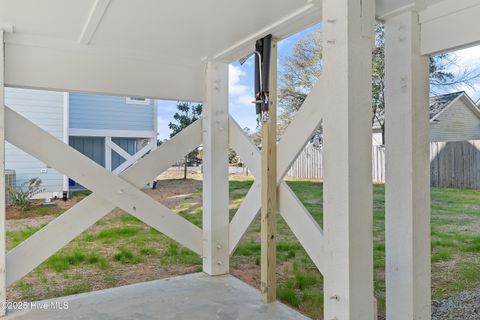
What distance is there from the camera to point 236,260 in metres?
3.66

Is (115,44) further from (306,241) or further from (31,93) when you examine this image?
(31,93)

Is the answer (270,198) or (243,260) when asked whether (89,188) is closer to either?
(270,198)

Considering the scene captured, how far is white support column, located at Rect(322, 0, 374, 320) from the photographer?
97 cm

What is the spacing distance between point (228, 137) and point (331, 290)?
2.22 m

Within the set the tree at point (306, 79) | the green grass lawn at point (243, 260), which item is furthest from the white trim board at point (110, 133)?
the tree at point (306, 79)

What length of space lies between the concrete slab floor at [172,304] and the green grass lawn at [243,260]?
0.78 feet

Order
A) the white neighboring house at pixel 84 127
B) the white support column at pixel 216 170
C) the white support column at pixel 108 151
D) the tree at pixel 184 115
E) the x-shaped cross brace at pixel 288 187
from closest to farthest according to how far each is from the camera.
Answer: the x-shaped cross brace at pixel 288 187 → the white support column at pixel 216 170 → the white neighboring house at pixel 84 127 → the white support column at pixel 108 151 → the tree at pixel 184 115

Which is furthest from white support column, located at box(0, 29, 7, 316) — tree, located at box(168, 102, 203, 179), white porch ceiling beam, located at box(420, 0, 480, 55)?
tree, located at box(168, 102, 203, 179)

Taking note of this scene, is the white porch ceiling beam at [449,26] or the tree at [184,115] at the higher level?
the tree at [184,115]

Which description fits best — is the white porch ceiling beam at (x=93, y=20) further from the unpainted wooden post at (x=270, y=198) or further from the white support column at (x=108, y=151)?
the white support column at (x=108, y=151)

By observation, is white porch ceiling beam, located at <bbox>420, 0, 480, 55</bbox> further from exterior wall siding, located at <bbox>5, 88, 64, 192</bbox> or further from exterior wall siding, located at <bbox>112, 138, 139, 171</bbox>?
exterior wall siding, located at <bbox>112, 138, 139, 171</bbox>

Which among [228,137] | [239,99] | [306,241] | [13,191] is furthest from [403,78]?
[13,191]

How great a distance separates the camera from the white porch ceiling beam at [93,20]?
1899 mm

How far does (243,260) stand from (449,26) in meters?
2.80
